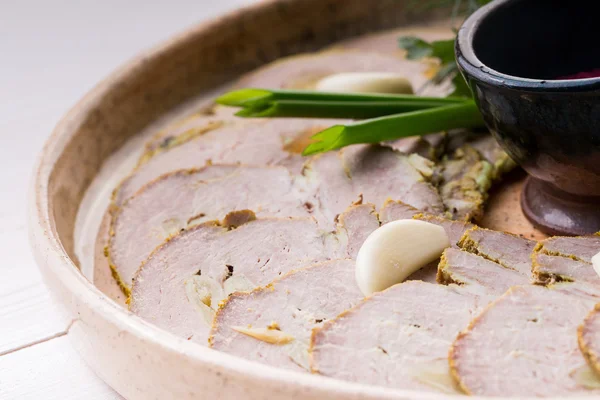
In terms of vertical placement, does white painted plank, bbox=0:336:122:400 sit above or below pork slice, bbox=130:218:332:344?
below

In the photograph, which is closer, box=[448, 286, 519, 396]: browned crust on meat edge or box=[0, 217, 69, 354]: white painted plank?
box=[448, 286, 519, 396]: browned crust on meat edge

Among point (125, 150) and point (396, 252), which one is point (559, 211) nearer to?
point (396, 252)

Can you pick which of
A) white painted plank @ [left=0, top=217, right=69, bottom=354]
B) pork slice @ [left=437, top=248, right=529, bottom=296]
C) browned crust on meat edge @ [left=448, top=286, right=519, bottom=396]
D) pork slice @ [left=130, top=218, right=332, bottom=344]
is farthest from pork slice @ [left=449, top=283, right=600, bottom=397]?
white painted plank @ [left=0, top=217, right=69, bottom=354]

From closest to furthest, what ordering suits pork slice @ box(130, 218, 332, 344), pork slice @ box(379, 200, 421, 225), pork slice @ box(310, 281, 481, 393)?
pork slice @ box(310, 281, 481, 393) → pork slice @ box(130, 218, 332, 344) → pork slice @ box(379, 200, 421, 225)

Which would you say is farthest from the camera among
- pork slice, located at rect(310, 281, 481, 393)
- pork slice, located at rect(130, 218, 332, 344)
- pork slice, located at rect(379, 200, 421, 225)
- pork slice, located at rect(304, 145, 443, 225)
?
pork slice, located at rect(304, 145, 443, 225)

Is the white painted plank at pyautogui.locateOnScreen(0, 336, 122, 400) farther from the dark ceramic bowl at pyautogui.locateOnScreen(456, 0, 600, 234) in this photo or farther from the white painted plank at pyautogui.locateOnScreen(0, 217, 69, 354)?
the dark ceramic bowl at pyautogui.locateOnScreen(456, 0, 600, 234)

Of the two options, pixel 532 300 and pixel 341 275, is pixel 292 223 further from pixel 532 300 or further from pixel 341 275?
pixel 532 300

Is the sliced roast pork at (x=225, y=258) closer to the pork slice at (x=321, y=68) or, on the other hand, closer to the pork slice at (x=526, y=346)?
the pork slice at (x=526, y=346)

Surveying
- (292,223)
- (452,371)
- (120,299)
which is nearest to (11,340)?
(120,299)
